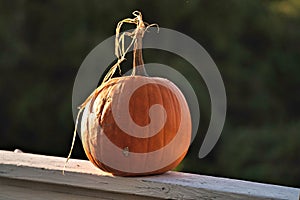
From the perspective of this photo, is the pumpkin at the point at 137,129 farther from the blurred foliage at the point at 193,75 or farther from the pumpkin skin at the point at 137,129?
the blurred foliage at the point at 193,75

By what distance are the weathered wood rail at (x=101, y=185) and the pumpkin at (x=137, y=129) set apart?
32mm

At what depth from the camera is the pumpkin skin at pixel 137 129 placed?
3.96ft

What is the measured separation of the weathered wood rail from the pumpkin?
32 mm

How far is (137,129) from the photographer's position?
3.95 feet

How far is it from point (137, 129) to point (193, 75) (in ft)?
9.43

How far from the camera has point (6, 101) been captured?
4.49 metres

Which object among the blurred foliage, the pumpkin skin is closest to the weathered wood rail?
the pumpkin skin

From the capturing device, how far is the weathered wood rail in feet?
3.66

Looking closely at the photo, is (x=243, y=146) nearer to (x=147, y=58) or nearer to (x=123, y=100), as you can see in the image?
(x=147, y=58)

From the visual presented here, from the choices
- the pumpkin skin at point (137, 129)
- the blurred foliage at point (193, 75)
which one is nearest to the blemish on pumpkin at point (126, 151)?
the pumpkin skin at point (137, 129)

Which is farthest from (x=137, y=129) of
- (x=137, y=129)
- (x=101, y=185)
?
(x=101, y=185)

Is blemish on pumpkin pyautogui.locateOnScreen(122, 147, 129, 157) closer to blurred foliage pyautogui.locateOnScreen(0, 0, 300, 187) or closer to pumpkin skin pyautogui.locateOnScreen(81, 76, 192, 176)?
pumpkin skin pyautogui.locateOnScreen(81, 76, 192, 176)

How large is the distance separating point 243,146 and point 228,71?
1.85 feet

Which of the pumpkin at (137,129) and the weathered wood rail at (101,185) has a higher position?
the pumpkin at (137,129)
